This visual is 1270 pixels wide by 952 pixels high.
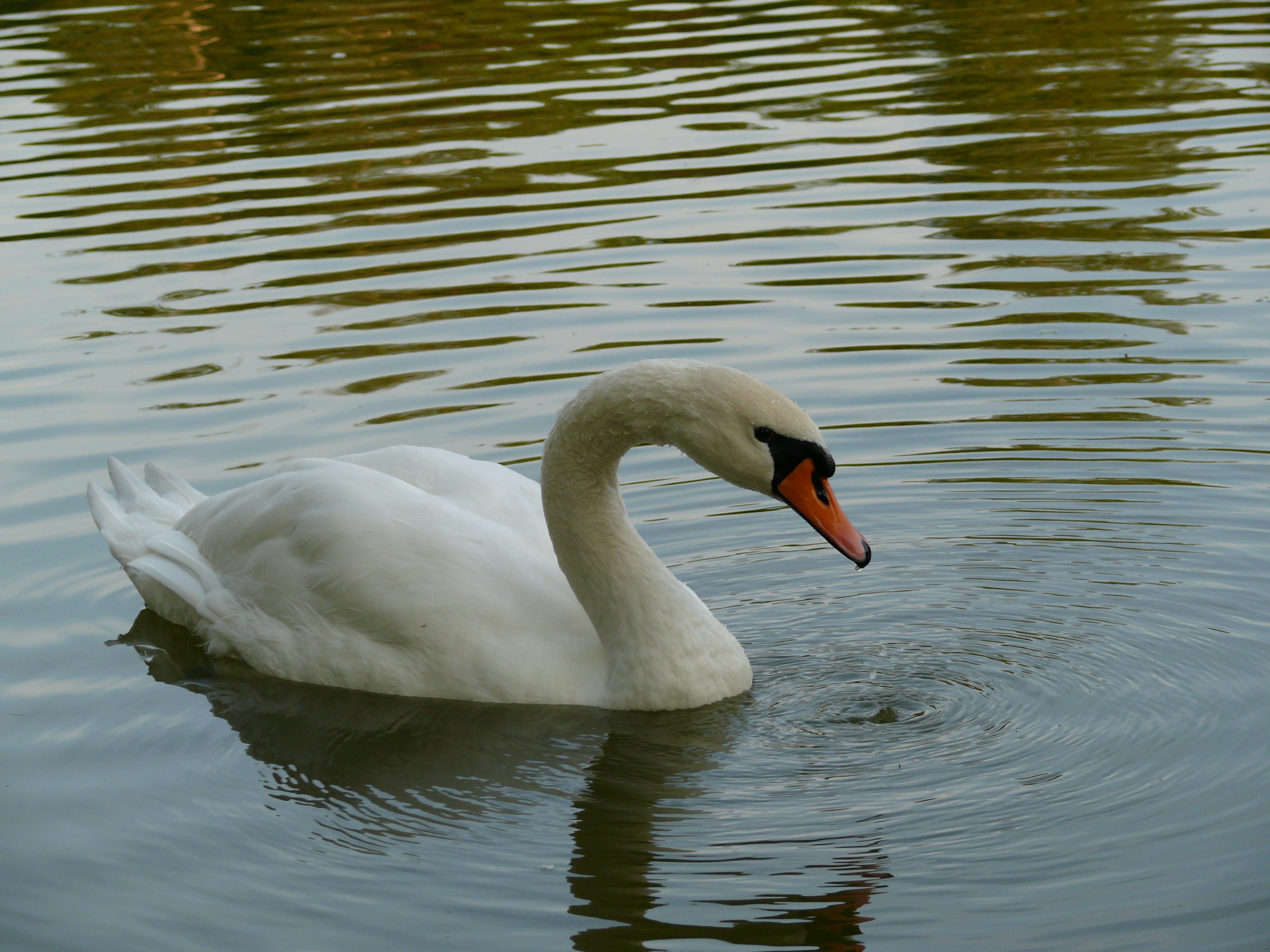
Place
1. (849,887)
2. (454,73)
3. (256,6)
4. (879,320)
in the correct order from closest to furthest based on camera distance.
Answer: (849,887), (879,320), (454,73), (256,6)

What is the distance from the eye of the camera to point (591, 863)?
5.37 metres

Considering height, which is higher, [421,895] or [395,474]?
[395,474]

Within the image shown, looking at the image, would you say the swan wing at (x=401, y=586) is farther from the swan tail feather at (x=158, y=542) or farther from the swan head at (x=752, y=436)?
the swan head at (x=752, y=436)

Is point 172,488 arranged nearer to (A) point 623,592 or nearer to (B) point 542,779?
(A) point 623,592

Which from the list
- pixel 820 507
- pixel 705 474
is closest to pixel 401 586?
pixel 820 507

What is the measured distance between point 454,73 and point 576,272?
303 inches

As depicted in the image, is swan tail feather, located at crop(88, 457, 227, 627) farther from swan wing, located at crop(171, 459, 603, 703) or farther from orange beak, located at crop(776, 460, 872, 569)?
orange beak, located at crop(776, 460, 872, 569)

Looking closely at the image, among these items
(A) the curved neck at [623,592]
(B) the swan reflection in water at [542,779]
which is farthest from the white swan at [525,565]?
(B) the swan reflection in water at [542,779]

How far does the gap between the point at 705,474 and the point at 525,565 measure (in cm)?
224

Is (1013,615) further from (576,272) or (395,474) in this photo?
(576,272)

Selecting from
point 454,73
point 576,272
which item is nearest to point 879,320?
point 576,272

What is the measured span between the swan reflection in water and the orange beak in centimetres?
82

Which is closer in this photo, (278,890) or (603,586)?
(278,890)

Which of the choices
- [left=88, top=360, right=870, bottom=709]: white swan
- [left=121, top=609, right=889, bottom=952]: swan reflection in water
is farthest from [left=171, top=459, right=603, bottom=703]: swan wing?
[left=121, top=609, right=889, bottom=952]: swan reflection in water
